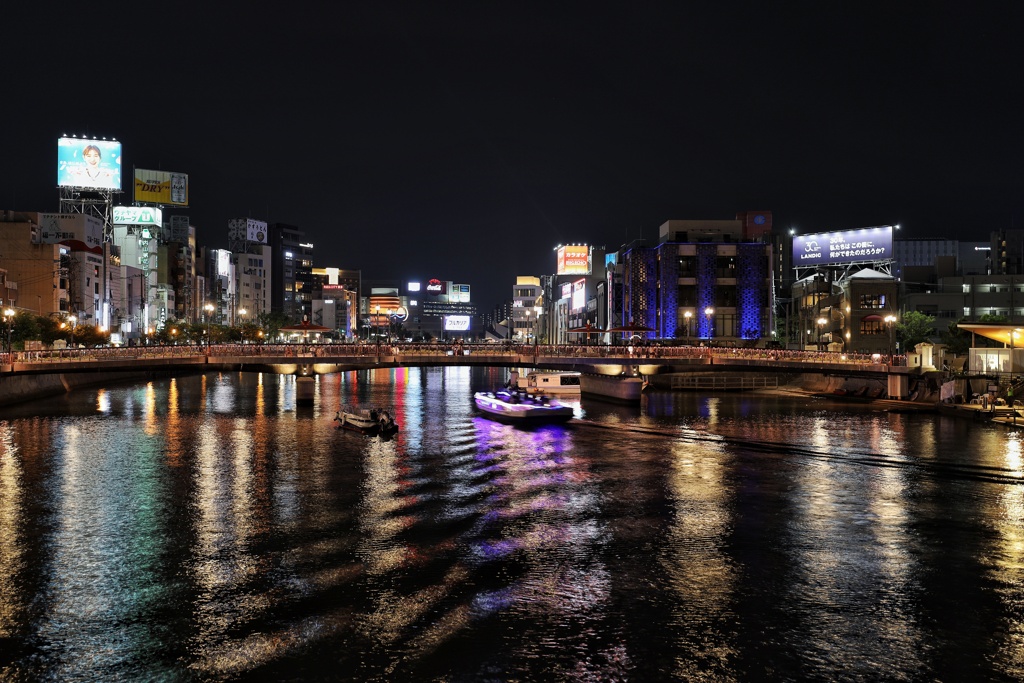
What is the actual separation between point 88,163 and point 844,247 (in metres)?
137

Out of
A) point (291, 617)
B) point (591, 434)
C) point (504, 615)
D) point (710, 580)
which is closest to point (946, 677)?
point (710, 580)

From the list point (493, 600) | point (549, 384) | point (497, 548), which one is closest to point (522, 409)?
point (549, 384)

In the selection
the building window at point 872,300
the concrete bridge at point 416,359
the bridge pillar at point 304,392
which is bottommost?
the bridge pillar at point 304,392

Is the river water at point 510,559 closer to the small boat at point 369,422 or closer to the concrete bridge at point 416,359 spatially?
the small boat at point 369,422

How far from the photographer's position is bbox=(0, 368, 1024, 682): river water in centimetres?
2144

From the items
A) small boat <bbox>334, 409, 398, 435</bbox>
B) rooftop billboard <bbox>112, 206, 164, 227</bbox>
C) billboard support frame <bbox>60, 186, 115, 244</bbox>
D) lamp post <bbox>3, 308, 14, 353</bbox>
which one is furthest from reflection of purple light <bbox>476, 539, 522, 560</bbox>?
rooftop billboard <bbox>112, 206, 164, 227</bbox>

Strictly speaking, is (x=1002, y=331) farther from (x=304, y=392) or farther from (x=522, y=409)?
(x=304, y=392)

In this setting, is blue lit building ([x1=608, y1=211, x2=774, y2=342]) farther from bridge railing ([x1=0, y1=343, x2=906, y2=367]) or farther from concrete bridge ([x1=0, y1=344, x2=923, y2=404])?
bridge railing ([x1=0, y1=343, x2=906, y2=367])

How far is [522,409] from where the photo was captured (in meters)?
71.8

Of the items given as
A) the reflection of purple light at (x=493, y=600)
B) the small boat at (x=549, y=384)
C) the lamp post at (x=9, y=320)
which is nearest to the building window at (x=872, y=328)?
the small boat at (x=549, y=384)

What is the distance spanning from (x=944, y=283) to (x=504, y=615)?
12326 cm

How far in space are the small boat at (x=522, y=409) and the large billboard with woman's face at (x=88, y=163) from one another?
4458 inches

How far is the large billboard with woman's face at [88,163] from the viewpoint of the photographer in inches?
6102

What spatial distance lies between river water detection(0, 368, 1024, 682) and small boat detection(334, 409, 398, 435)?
414 cm
